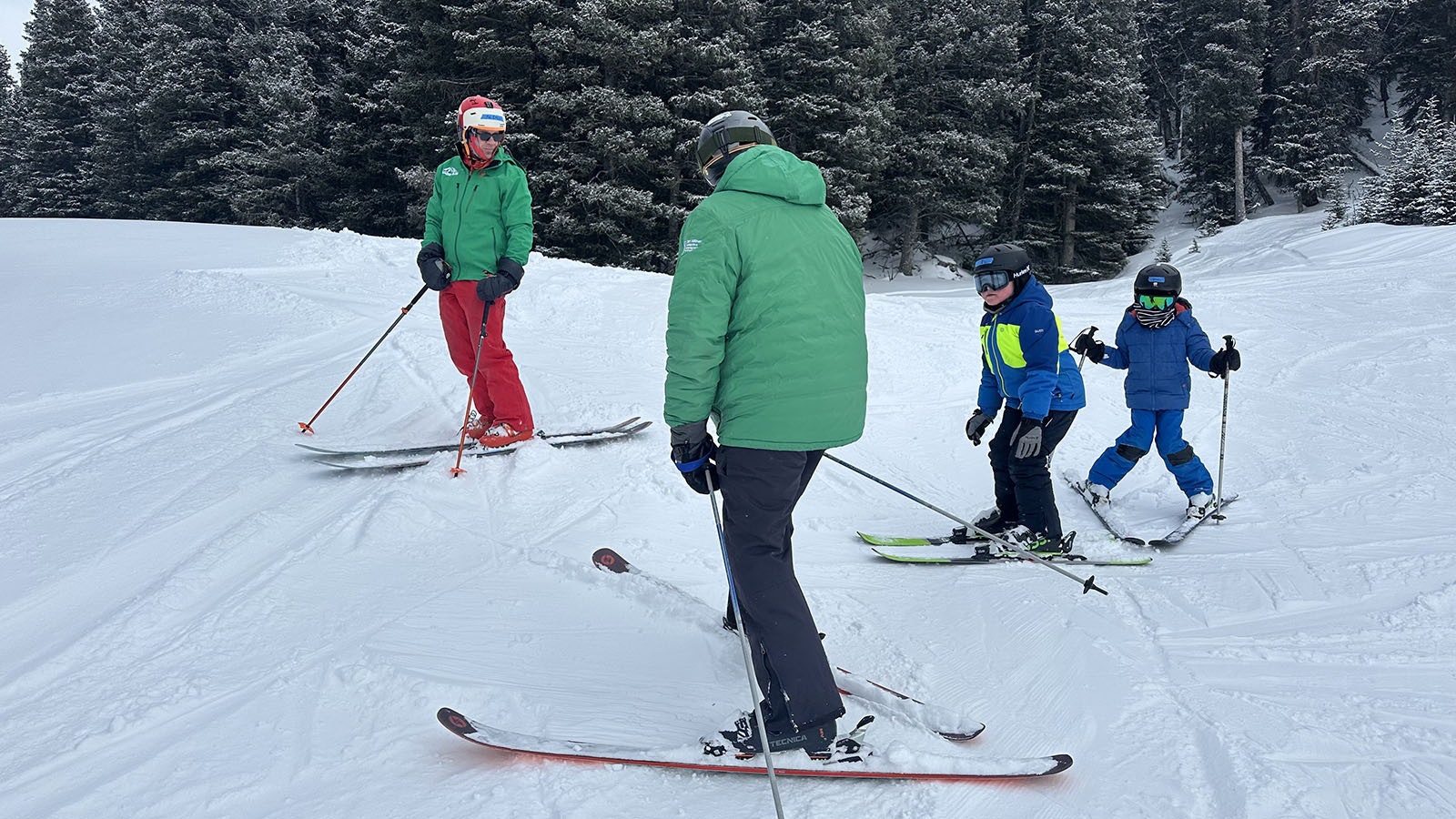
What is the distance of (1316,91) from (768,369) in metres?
32.9

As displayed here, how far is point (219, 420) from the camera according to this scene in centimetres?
607

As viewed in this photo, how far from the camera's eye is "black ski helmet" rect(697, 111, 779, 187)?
100 inches

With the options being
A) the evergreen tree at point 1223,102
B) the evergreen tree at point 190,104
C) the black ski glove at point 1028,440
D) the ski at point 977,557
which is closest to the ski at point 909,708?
the ski at point 977,557

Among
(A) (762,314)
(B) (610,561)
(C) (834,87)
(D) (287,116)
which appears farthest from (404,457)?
(D) (287,116)

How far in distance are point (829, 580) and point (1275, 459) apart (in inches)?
170

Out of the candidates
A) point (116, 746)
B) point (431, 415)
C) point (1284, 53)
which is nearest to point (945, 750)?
point (116, 746)

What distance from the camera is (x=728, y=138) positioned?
2.54 metres

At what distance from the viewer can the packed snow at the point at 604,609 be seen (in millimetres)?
2473

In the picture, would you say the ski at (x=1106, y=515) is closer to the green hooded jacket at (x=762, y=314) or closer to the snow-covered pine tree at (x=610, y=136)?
the green hooded jacket at (x=762, y=314)

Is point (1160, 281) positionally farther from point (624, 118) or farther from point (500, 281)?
point (624, 118)

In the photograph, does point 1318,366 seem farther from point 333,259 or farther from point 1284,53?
point 1284,53

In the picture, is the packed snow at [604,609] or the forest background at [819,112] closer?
the packed snow at [604,609]

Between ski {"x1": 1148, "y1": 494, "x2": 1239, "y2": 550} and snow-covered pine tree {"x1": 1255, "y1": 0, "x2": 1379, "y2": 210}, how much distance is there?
26183 mm

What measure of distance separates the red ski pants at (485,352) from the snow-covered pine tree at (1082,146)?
23706 millimetres
